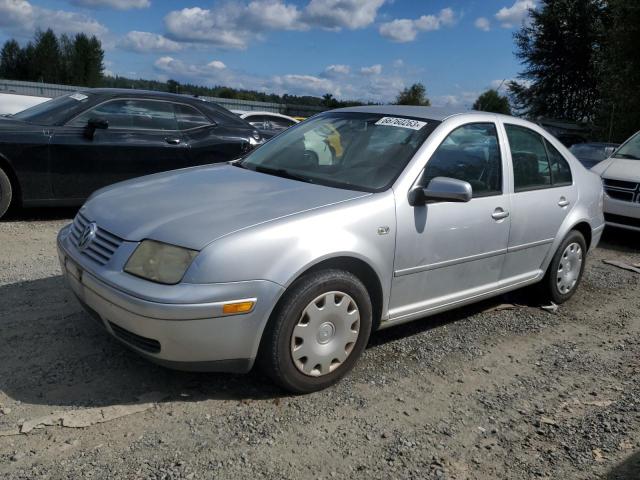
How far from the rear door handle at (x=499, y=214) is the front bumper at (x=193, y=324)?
1826 mm

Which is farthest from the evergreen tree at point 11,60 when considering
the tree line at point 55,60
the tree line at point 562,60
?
the tree line at point 562,60

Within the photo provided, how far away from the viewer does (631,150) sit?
8.88 metres

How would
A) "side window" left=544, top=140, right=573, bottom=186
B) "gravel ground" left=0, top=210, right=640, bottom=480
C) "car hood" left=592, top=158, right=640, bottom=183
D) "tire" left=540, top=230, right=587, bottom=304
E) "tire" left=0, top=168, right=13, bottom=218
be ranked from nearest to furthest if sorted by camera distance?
"gravel ground" left=0, top=210, right=640, bottom=480 → "side window" left=544, top=140, right=573, bottom=186 → "tire" left=540, top=230, right=587, bottom=304 → "tire" left=0, top=168, right=13, bottom=218 → "car hood" left=592, top=158, right=640, bottom=183

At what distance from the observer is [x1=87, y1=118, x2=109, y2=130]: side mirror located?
6777 mm

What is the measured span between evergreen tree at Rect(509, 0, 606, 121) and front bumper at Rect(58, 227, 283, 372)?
104 feet

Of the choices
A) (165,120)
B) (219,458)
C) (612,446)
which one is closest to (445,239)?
(612,446)

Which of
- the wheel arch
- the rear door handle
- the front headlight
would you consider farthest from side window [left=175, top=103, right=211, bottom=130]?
the front headlight

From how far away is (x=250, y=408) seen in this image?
3182 millimetres

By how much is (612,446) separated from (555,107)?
34.3 m

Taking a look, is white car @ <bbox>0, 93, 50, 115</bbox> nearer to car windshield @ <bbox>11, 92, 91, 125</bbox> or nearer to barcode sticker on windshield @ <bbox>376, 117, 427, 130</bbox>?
car windshield @ <bbox>11, 92, 91, 125</bbox>

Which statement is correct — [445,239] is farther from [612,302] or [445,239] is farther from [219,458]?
[612,302]

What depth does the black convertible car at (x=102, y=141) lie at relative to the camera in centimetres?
649

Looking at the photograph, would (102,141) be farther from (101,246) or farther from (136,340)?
(136,340)

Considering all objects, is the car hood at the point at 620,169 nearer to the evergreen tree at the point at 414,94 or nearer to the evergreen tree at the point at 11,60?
the evergreen tree at the point at 414,94
